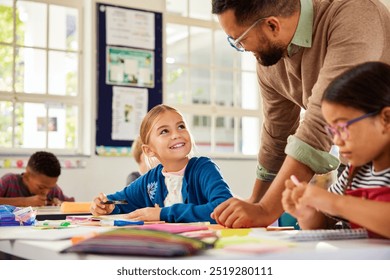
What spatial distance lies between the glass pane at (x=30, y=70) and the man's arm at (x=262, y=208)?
4.34 meters

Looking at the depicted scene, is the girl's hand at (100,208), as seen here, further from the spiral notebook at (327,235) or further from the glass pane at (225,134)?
the glass pane at (225,134)

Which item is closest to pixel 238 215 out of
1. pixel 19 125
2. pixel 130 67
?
pixel 19 125

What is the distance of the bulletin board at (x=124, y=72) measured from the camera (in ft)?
18.4

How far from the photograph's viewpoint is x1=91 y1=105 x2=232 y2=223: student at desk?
2.06 metres

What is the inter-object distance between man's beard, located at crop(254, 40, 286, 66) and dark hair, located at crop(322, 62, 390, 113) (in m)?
0.52

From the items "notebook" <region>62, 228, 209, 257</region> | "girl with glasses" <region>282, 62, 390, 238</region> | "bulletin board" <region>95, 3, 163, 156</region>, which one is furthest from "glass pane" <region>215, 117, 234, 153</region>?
"notebook" <region>62, 228, 209, 257</region>

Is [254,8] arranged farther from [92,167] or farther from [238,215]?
[92,167]

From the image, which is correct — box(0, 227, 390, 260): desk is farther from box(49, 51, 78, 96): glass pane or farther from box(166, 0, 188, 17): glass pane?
box(166, 0, 188, 17): glass pane

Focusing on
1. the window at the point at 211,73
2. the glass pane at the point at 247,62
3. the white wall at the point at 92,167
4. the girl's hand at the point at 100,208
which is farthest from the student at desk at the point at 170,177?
the glass pane at the point at 247,62

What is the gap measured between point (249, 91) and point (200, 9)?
1.09m

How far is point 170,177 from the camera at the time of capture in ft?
7.20

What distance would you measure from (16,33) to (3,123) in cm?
82
